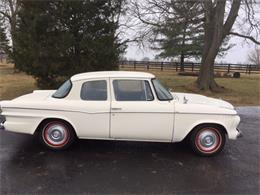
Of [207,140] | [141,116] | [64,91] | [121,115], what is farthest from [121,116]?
[207,140]

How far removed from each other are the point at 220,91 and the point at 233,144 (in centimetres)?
838

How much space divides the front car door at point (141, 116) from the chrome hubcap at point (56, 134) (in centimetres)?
91

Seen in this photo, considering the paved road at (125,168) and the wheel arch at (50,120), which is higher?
the wheel arch at (50,120)

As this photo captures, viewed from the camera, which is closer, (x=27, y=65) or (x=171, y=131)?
(x=171, y=131)

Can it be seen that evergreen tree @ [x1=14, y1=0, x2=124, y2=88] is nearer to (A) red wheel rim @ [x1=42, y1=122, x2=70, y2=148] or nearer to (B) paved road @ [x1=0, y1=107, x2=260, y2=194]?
(B) paved road @ [x1=0, y1=107, x2=260, y2=194]

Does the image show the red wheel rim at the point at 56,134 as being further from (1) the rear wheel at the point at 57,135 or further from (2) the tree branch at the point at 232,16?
(2) the tree branch at the point at 232,16

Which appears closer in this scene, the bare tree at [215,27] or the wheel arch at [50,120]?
the wheel arch at [50,120]

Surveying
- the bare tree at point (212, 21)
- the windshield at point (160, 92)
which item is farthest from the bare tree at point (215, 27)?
the windshield at point (160, 92)

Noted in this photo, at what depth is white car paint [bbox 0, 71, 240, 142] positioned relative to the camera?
449 cm

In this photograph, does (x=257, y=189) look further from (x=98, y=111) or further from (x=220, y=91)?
(x=220, y=91)

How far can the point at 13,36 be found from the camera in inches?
401

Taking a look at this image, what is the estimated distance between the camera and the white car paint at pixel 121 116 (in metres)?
4.49

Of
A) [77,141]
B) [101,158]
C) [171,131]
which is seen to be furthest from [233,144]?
[77,141]

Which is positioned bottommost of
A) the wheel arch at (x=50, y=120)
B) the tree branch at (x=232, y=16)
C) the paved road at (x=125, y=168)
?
the paved road at (x=125, y=168)
